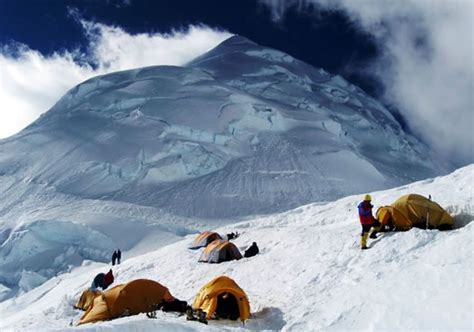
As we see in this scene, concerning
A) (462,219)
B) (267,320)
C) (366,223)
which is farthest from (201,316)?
(462,219)

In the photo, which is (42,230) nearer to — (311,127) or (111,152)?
(111,152)

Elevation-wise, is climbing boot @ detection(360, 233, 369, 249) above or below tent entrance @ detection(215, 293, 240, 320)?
above

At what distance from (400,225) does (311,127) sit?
63463 mm

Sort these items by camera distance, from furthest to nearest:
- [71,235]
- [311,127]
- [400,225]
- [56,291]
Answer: [311,127] → [71,235] → [56,291] → [400,225]

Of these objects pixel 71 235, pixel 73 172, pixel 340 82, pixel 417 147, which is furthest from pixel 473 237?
pixel 340 82

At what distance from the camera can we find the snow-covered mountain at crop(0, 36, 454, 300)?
45.5 metres

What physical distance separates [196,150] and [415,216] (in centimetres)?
4784

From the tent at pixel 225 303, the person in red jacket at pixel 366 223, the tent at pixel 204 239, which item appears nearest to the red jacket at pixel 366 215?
the person in red jacket at pixel 366 223

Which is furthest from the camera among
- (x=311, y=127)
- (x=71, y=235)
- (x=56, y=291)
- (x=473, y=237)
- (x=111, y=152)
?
(x=311, y=127)

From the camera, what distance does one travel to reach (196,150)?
63.6m

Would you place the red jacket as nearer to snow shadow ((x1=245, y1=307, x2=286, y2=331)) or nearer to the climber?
snow shadow ((x1=245, y1=307, x2=286, y2=331))

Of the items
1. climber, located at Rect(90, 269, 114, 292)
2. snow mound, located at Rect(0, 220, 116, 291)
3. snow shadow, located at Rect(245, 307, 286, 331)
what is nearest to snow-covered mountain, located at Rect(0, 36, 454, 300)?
snow mound, located at Rect(0, 220, 116, 291)

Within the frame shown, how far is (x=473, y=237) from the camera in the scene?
13.6m

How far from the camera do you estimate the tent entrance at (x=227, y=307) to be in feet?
44.7
